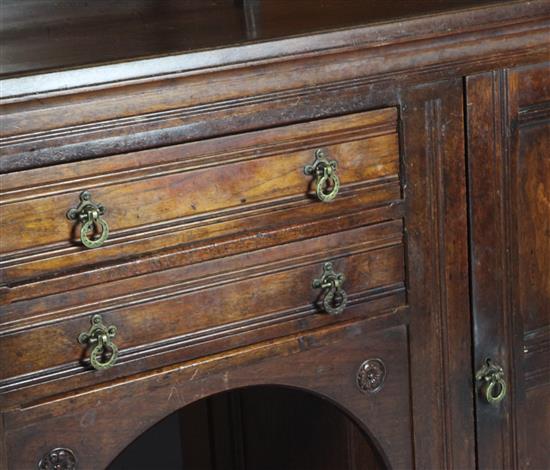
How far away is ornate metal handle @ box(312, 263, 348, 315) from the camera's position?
1.62 m

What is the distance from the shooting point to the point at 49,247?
144 centimetres

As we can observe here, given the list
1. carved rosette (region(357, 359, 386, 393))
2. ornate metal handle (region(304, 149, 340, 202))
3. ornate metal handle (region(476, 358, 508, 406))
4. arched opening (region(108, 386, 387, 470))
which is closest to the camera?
ornate metal handle (region(304, 149, 340, 202))

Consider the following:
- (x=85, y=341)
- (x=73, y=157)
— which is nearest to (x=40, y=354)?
(x=85, y=341)

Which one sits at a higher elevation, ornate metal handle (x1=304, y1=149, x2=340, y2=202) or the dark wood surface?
the dark wood surface

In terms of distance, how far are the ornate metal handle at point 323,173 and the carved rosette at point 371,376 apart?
0.24 metres

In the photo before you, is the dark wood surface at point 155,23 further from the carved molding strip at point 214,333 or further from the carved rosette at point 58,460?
the carved rosette at point 58,460

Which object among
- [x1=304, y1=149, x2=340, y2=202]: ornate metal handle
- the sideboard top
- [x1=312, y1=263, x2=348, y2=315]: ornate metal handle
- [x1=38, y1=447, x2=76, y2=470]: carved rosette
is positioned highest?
the sideboard top

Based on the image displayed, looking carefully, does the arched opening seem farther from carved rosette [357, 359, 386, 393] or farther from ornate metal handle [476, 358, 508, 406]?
ornate metal handle [476, 358, 508, 406]

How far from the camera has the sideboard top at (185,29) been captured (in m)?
1.44

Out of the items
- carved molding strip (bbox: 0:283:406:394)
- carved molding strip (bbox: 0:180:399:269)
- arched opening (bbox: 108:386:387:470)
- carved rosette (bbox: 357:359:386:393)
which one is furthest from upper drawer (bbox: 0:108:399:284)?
arched opening (bbox: 108:386:387:470)

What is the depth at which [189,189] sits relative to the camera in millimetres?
1505

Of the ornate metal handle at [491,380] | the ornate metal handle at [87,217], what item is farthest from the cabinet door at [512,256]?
the ornate metal handle at [87,217]

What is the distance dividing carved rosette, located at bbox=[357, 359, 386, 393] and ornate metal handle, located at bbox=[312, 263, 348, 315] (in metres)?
0.10

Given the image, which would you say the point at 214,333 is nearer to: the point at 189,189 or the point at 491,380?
the point at 189,189
